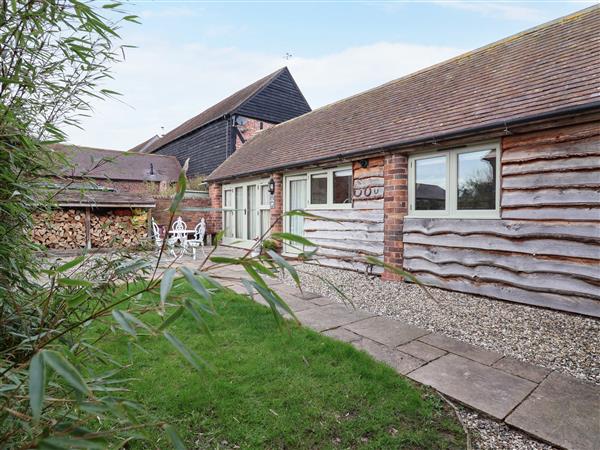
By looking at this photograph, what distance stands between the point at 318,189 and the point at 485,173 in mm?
3369

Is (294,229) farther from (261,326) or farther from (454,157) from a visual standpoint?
(261,326)

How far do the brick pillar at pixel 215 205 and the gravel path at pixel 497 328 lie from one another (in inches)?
265

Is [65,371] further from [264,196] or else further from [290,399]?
[264,196]

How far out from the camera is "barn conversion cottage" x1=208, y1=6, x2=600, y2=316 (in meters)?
3.59

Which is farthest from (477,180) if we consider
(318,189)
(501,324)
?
(318,189)

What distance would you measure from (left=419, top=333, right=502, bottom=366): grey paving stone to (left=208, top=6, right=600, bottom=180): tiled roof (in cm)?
275

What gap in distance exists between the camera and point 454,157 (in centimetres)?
465

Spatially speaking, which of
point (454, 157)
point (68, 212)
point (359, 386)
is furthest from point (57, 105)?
point (68, 212)

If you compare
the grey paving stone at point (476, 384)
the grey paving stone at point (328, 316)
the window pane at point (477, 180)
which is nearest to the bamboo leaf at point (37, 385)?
the grey paving stone at point (476, 384)

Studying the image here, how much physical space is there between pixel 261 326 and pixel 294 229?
4711mm

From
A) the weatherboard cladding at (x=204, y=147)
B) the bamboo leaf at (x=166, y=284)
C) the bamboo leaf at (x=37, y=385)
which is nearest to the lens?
→ the bamboo leaf at (x=37, y=385)

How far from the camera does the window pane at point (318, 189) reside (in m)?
6.85

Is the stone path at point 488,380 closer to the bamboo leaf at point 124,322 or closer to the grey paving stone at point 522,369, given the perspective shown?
the grey paving stone at point 522,369

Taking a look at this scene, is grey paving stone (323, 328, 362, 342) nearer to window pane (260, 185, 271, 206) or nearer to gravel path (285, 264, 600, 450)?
gravel path (285, 264, 600, 450)
